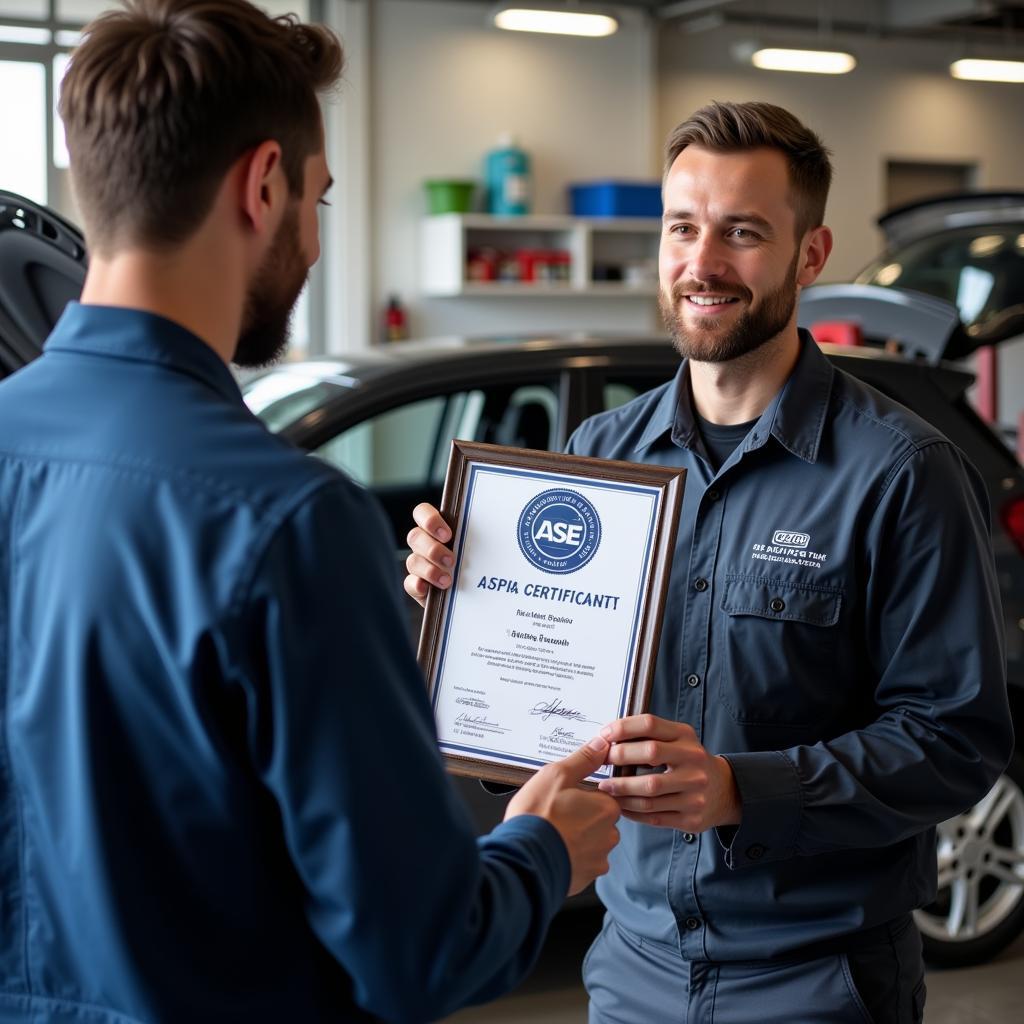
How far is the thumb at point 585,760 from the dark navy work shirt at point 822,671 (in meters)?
0.19

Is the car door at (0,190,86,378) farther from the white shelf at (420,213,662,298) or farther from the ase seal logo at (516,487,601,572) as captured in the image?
the white shelf at (420,213,662,298)

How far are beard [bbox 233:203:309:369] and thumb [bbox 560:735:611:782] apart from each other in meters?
0.48

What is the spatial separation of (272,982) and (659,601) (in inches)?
27.5

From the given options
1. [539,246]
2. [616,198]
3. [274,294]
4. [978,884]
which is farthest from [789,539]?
[539,246]

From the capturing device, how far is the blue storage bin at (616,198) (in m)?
9.04

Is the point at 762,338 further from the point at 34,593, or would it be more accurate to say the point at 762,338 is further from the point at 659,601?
the point at 34,593

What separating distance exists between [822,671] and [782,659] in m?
0.05

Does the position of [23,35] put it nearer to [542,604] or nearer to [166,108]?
[542,604]

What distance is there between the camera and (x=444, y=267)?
8703 mm

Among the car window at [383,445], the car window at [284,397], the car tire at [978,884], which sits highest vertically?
the car window at [284,397]

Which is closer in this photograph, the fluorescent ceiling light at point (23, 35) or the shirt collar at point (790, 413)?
the shirt collar at point (790, 413)

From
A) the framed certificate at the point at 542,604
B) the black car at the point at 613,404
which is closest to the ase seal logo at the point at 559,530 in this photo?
the framed certificate at the point at 542,604

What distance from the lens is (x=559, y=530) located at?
1691mm

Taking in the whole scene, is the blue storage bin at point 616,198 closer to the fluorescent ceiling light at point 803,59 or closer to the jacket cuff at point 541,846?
the fluorescent ceiling light at point 803,59
